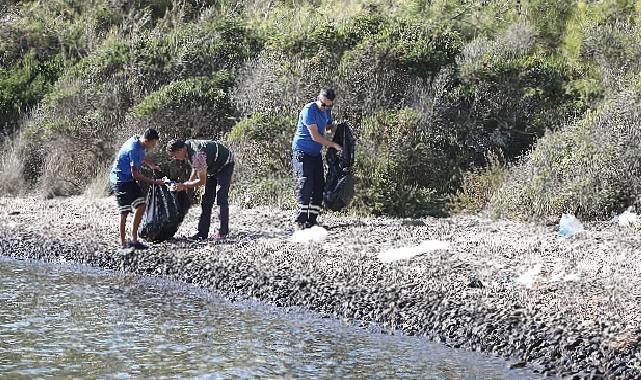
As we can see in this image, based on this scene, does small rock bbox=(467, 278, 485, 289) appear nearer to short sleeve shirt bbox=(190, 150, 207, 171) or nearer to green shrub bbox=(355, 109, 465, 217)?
short sleeve shirt bbox=(190, 150, 207, 171)

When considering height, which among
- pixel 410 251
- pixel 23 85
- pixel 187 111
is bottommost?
pixel 410 251

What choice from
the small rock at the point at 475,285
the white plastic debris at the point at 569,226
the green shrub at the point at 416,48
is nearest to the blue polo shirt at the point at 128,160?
the small rock at the point at 475,285

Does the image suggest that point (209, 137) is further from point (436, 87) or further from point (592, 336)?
point (592, 336)

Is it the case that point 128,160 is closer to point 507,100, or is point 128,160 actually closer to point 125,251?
point 125,251

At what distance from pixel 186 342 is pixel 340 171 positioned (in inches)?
186

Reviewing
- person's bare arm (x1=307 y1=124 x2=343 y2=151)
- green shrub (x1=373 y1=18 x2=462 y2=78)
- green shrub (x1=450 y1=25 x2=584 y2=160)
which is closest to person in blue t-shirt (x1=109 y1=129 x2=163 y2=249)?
person's bare arm (x1=307 y1=124 x2=343 y2=151)

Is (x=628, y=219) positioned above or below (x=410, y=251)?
above

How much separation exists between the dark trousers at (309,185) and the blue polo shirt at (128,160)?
77.5 inches

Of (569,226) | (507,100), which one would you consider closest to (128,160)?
(569,226)

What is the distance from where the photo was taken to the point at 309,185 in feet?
43.2

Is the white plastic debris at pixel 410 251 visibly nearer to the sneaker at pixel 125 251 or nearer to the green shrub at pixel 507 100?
the sneaker at pixel 125 251

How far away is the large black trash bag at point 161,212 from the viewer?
1311 centimetres

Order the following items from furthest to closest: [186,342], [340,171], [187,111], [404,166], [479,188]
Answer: [187,111]
[404,166]
[479,188]
[340,171]
[186,342]

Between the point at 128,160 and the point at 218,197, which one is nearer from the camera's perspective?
the point at 128,160
